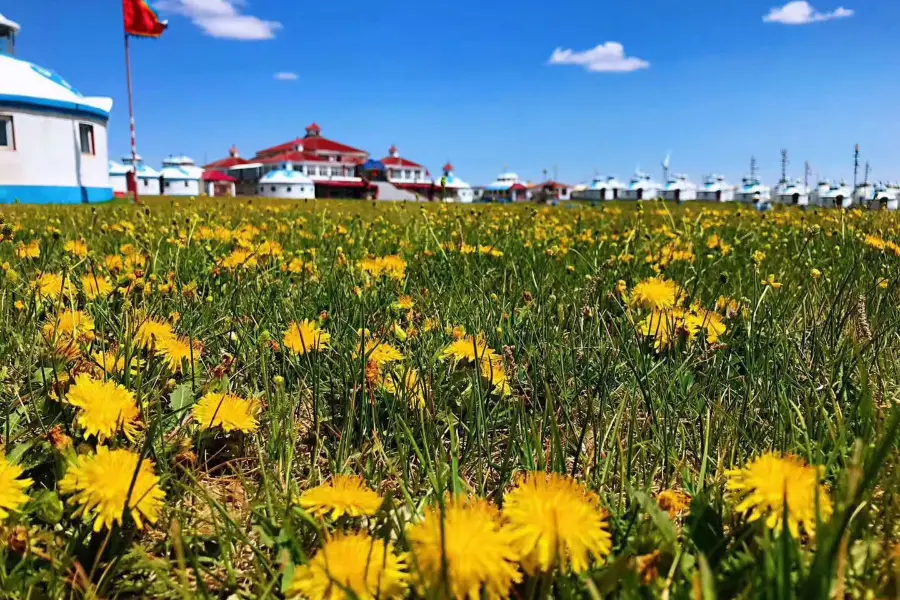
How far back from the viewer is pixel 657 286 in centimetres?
129

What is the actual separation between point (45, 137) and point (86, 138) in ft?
3.75

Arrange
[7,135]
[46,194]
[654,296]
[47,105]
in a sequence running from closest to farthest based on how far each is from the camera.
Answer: [654,296]
[7,135]
[47,105]
[46,194]

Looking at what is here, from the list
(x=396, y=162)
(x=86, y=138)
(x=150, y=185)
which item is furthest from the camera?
(x=396, y=162)

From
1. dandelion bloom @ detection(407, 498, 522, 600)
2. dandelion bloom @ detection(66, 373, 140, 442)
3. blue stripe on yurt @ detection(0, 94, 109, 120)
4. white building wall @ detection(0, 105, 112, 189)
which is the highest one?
blue stripe on yurt @ detection(0, 94, 109, 120)

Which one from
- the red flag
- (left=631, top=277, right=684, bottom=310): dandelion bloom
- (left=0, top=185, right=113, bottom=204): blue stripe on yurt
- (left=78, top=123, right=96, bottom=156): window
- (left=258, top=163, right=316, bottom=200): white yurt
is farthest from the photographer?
(left=258, top=163, right=316, bottom=200): white yurt

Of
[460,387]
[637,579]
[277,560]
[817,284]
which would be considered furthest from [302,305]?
[817,284]

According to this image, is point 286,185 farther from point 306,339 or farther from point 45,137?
point 306,339

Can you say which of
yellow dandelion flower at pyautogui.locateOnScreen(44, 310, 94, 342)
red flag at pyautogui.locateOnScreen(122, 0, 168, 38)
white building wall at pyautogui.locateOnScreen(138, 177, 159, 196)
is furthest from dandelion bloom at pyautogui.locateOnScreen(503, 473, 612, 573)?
white building wall at pyautogui.locateOnScreen(138, 177, 159, 196)

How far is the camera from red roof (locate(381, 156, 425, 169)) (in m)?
48.5

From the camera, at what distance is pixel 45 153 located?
11836mm

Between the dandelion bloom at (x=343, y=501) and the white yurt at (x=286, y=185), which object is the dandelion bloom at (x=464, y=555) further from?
the white yurt at (x=286, y=185)

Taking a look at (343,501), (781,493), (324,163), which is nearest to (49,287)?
(343,501)

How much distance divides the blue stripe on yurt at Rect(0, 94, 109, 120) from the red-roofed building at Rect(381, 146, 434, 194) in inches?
1346

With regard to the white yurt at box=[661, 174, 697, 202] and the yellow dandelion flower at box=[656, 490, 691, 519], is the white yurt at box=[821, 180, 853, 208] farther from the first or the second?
the white yurt at box=[661, 174, 697, 202]
